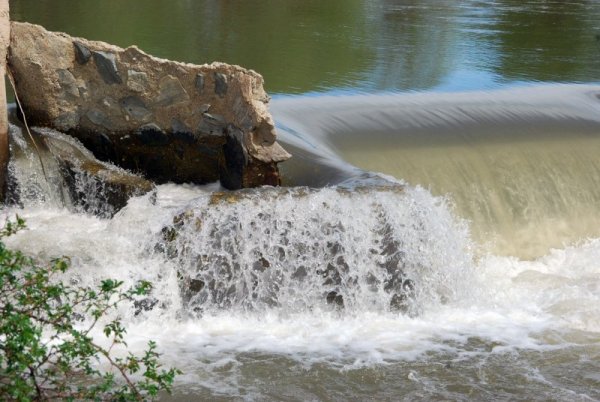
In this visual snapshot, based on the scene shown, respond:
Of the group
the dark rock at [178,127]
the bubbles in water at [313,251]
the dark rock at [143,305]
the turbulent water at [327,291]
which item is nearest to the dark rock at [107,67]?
the dark rock at [178,127]

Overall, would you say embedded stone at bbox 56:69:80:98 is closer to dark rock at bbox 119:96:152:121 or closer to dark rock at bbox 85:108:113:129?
dark rock at bbox 85:108:113:129

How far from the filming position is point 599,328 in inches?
251

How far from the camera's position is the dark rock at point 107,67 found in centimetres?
716

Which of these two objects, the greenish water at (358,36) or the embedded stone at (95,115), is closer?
the embedded stone at (95,115)

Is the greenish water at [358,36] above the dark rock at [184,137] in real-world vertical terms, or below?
below

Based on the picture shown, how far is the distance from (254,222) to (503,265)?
248cm

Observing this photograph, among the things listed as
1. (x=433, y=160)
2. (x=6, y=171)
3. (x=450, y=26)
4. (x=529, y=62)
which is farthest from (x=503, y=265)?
(x=450, y=26)

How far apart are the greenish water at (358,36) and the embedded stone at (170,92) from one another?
3.28 m

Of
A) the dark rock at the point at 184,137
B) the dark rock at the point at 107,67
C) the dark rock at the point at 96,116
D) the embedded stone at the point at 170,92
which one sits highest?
the dark rock at the point at 107,67

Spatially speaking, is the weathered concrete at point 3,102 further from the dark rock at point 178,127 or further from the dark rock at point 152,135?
the dark rock at point 178,127

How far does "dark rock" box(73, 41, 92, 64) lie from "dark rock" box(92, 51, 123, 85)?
0.15 ft

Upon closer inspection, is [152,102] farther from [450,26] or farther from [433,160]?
[450,26]

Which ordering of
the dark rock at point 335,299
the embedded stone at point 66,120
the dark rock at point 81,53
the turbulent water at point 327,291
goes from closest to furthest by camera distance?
the turbulent water at point 327,291 < the dark rock at point 335,299 < the dark rock at point 81,53 < the embedded stone at point 66,120

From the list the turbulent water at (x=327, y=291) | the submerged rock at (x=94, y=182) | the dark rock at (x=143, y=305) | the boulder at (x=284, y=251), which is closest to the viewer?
the turbulent water at (x=327, y=291)
